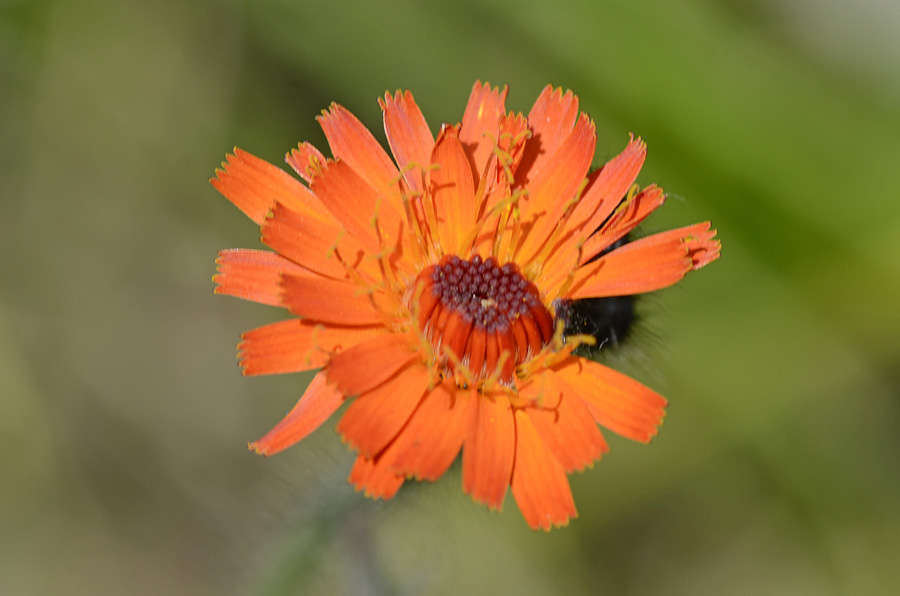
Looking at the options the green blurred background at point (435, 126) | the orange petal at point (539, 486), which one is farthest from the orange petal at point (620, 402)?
the green blurred background at point (435, 126)

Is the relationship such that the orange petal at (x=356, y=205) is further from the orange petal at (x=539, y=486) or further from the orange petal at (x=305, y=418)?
the orange petal at (x=539, y=486)

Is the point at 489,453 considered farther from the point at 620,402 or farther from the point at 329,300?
the point at 329,300

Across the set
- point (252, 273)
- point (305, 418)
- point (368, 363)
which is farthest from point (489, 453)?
point (252, 273)

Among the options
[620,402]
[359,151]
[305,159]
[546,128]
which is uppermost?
[546,128]

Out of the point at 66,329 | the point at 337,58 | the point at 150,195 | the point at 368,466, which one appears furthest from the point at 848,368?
the point at 66,329

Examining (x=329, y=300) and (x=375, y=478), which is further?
(x=329, y=300)

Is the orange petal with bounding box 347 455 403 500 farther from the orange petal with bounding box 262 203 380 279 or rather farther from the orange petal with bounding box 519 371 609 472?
the orange petal with bounding box 262 203 380 279

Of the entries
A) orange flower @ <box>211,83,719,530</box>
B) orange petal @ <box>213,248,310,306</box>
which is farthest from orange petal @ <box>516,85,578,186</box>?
orange petal @ <box>213,248,310,306</box>
